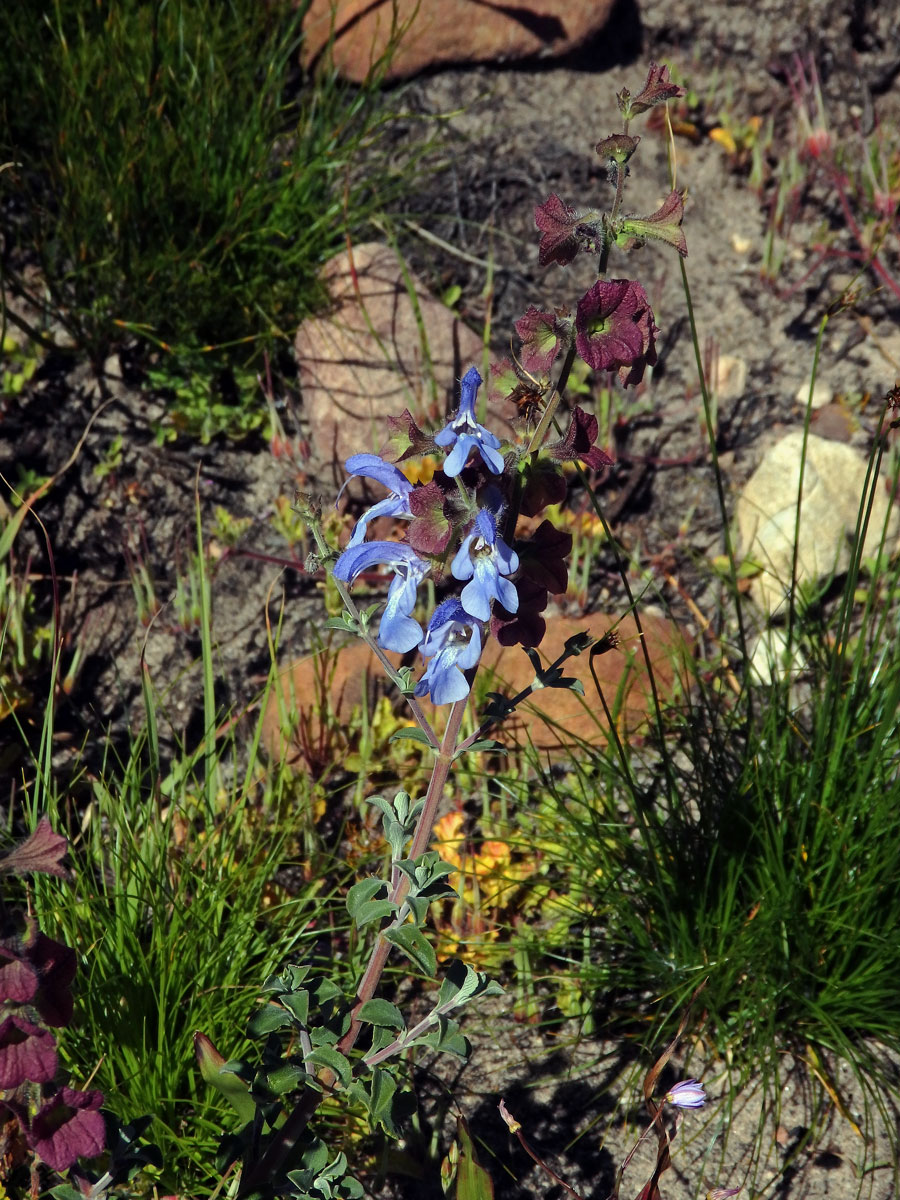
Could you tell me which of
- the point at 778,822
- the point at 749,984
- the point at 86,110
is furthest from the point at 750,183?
the point at 749,984

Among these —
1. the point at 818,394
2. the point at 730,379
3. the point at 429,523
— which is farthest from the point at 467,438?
the point at 818,394

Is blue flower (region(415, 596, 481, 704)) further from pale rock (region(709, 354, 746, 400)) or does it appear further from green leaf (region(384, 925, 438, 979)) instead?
pale rock (region(709, 354, 746, 400))

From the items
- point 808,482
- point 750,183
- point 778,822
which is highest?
point 750,183

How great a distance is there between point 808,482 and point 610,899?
4.64ft

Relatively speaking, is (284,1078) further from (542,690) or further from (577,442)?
(542,690)

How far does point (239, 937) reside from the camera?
1.92 m

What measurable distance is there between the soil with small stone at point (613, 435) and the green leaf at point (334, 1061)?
2.02ft

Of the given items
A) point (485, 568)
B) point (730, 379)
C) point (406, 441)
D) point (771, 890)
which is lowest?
point (771, 890)

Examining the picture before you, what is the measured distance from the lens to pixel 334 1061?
4.72 ft

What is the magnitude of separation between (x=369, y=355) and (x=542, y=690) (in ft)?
3.85

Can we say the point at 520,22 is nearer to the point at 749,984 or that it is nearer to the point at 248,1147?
the point at 749,984

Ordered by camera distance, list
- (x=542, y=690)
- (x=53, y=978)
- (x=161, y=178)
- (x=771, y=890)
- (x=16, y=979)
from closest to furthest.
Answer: (x=16, y=979) < (x=53, y=978) < (x=771, y=890) < (x=542, y=690) < (x=161, y=178)

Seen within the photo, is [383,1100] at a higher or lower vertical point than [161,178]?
lower

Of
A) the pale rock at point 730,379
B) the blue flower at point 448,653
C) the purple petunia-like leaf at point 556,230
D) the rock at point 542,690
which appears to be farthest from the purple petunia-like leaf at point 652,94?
the pale rock at point 730,379
